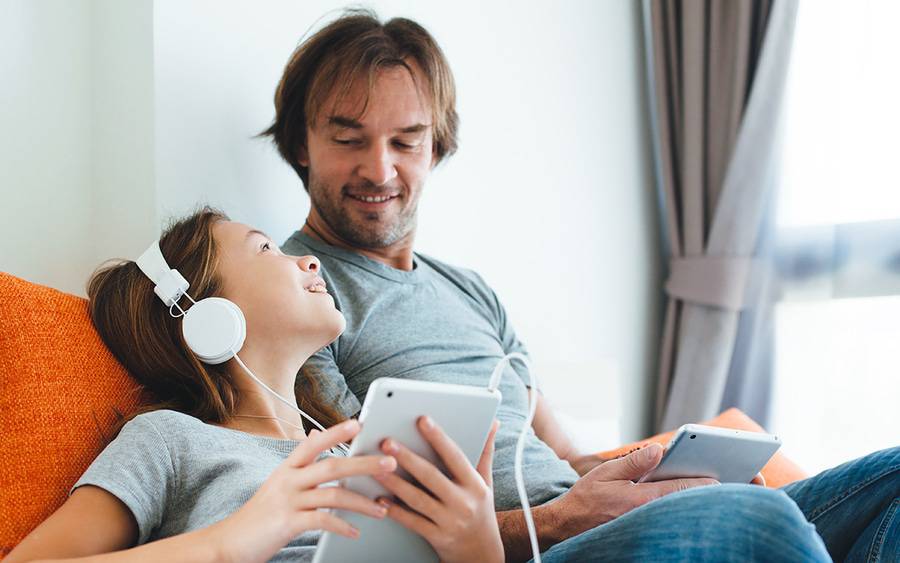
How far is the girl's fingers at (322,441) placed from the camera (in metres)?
0.82

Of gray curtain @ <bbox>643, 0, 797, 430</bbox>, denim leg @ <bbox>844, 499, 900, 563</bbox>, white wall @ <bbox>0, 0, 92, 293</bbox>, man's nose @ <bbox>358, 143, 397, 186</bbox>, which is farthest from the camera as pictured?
gray curtain @ <bbox>643, 0, 797, 430</bbox>

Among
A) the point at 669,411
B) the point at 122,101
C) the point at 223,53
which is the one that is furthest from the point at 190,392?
the point at 669,411

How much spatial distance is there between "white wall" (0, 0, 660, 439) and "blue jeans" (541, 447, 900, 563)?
90cm

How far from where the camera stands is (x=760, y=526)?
829mm

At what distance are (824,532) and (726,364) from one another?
158cm

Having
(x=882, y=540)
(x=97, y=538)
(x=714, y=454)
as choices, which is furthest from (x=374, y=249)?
(x=882, y=540)

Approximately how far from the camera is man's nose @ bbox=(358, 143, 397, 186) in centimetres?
163

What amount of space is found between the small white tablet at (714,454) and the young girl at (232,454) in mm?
320

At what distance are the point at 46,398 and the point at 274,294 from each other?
307 millimetres

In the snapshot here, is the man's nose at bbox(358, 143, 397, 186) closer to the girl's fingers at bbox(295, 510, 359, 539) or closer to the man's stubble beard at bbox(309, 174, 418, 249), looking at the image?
the man's stubble beard at bbox(309, 174, 418, 249)

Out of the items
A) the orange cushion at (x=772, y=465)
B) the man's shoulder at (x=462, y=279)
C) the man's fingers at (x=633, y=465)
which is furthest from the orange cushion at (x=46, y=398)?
the orange cushion at (x=772, y=465)

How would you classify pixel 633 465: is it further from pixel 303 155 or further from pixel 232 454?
pixel 303 155

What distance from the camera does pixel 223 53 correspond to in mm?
1626

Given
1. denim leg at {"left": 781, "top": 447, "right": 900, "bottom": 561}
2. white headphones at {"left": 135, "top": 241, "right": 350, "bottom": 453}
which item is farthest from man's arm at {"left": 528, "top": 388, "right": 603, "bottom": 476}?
white headphones at {"left": 135, "top": 241, "right": 350, "bottom": 453}
